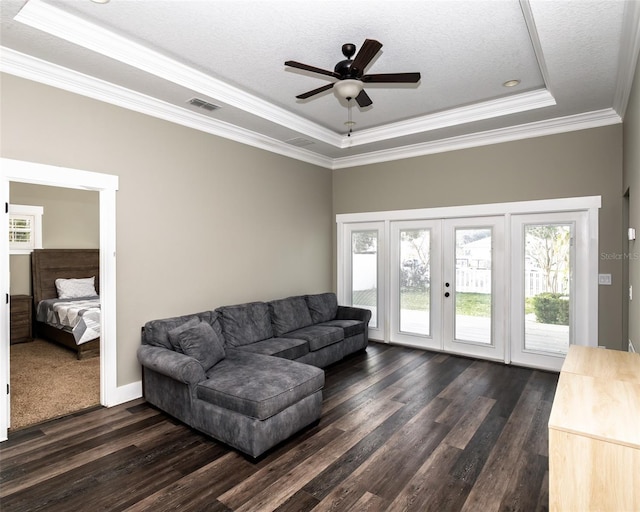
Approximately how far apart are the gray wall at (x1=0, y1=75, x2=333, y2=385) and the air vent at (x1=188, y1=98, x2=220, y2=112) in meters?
0.38

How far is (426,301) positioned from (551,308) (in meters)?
1.67

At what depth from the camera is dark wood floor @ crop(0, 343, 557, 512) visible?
2.31 metres

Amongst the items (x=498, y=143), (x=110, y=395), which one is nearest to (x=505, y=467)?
(x=110, y=395)

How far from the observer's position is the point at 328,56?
341 centimetres

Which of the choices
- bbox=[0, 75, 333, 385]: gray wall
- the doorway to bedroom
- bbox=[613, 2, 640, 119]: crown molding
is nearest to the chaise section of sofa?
A: bbox=[0, 75, 333, 385]: gray wall

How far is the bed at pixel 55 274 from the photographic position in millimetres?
5732

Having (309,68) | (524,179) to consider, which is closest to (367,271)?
(524,179)

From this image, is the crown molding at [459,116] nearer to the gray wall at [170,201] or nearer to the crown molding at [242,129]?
the crown molding at [242,129]

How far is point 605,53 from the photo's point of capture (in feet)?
9.81

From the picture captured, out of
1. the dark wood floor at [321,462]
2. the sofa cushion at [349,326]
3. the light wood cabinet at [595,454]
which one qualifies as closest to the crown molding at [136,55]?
the sofa cushion at [349,326]

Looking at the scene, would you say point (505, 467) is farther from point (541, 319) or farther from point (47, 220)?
point (47, 220)

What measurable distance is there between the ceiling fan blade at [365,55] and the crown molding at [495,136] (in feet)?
9.71

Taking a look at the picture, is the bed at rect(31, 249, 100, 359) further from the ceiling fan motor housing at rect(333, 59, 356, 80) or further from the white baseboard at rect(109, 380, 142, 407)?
the ceiling fan motor housing at rect(333, 59, 356, 80)

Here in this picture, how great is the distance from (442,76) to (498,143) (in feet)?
5.77
